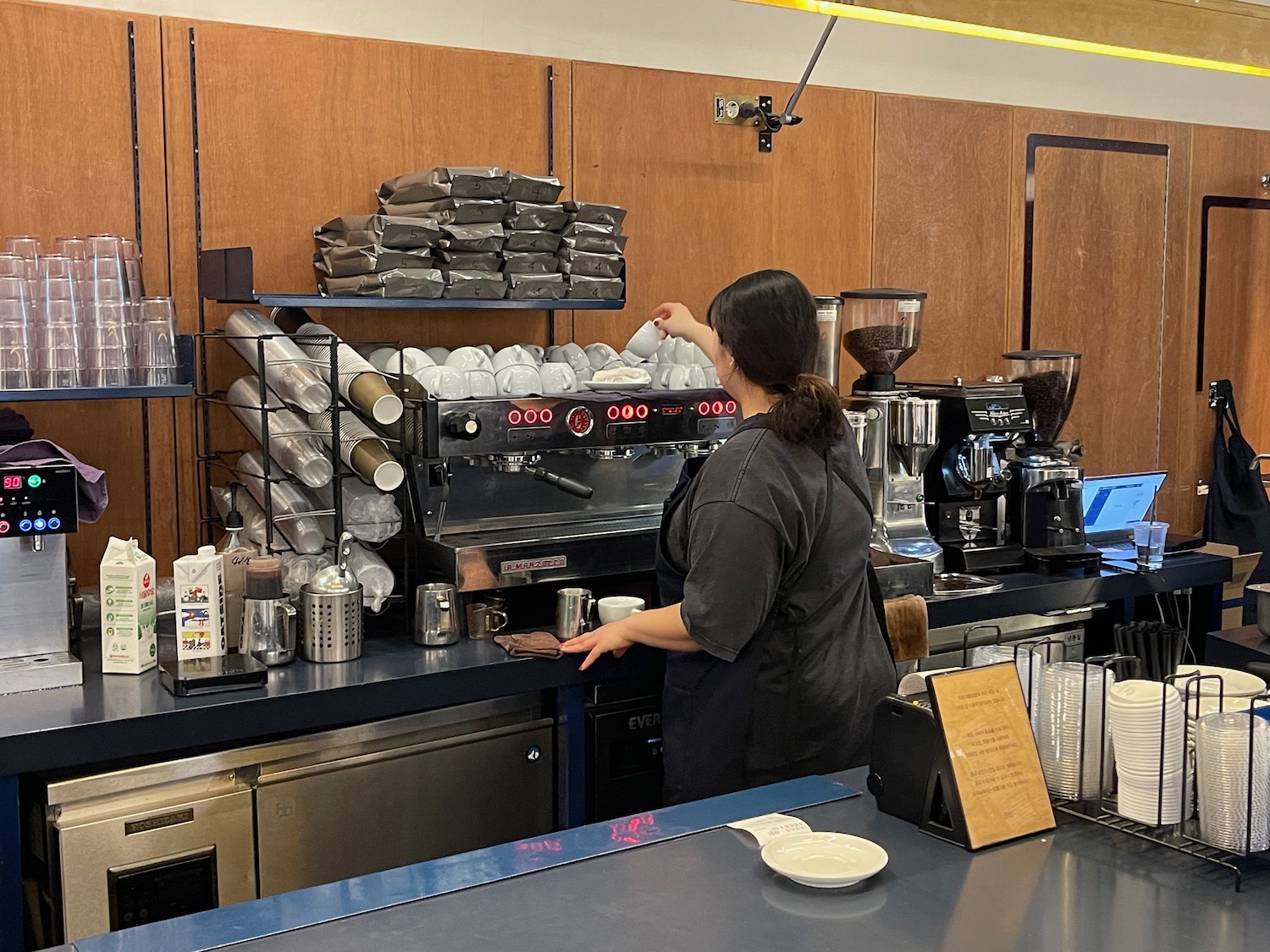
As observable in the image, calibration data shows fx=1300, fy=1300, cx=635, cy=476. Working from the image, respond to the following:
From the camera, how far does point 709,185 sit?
397cm

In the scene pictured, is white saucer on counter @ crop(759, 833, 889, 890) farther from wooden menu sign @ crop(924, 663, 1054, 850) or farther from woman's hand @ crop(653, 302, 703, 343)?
woman's hand @ crop(653, 302, 703, 343)

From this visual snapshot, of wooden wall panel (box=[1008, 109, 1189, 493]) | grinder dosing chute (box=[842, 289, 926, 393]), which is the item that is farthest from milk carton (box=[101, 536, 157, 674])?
wooden wall panel (box=[1008, 109, 1189, 493])

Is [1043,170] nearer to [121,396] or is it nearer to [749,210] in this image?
[749,210]

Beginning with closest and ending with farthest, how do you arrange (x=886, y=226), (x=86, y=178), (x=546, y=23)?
(x=86, y=178), (x=546, y=23), (x=886, y=226)

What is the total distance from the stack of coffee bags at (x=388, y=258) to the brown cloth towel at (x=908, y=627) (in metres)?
1.29

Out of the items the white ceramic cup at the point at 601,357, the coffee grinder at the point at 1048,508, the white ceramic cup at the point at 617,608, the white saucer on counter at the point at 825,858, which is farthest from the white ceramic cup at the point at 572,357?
the white saucer on counter at the point at 825,858

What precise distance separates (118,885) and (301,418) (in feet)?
3.39

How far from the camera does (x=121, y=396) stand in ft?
8.54

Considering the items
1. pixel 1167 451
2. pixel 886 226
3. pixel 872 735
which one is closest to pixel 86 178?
pixel 872 735

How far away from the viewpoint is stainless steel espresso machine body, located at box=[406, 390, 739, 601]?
280cm

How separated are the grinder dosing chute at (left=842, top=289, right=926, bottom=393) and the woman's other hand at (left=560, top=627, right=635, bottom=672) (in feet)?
4.39

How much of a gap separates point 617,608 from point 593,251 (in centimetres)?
93

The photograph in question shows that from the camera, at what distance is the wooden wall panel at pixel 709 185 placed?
376cm

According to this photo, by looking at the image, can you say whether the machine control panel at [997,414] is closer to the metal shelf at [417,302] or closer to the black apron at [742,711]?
the metal shelf at [417,302]
